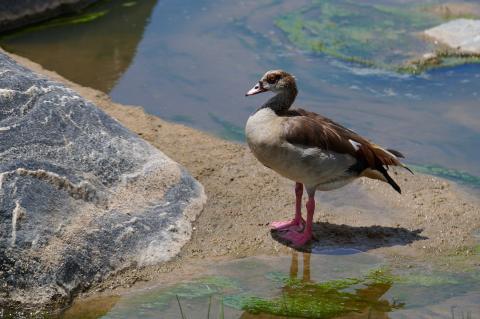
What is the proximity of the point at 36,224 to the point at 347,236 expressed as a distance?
268 centimetres

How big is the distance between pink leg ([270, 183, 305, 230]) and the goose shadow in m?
0.07

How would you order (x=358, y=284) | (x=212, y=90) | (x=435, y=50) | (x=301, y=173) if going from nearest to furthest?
(x=358, y=284) → (x=301, y=173) → (x=212, y=90) → (x=435, y=50)

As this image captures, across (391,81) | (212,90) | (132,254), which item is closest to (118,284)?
(132,254)

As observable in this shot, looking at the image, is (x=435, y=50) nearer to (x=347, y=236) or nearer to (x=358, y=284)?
(x=347, y=236)

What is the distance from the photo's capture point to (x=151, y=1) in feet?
46.9

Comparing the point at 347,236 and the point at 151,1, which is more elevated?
the point at 151,1

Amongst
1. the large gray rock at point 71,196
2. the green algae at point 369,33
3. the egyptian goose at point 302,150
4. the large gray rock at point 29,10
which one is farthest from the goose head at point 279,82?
the large gray rock at point 29,10

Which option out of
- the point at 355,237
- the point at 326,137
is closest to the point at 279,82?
the point at 326,137

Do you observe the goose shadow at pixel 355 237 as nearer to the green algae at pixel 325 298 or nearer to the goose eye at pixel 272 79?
the green algae at pixel 325 298

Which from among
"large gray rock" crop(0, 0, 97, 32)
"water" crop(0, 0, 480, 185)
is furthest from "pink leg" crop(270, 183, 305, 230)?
"large gray rock" crop(0, 0, 97, 32)

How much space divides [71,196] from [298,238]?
194 centimetres

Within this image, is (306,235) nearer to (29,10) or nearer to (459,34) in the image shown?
(459,34)

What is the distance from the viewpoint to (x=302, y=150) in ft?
23.0

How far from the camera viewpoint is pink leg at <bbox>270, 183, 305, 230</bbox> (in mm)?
7430
